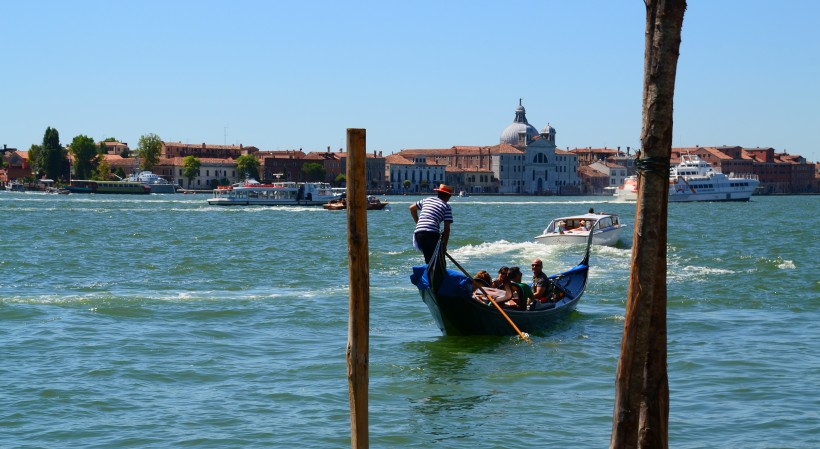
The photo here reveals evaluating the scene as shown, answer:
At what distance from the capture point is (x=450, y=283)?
12.1 meters

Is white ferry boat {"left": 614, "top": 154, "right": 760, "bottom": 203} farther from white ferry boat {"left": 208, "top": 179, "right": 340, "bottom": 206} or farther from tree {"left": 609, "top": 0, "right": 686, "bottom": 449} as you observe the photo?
tree {"left": 609, "top": 0, "right": 686, "bottom": 449}

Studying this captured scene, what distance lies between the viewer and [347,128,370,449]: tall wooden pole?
5.60 meters

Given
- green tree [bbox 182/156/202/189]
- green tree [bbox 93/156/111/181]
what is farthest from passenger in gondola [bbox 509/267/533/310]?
green tree [bbox 182/156/202/189]

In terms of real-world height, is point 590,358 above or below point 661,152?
below

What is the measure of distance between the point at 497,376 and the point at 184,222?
40.4 m

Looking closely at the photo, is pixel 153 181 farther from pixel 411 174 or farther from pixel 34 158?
pixel 411 174

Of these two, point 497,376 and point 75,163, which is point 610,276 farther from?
point 75,163

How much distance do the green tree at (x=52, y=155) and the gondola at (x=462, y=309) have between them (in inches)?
4334

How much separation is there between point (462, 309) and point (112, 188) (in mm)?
107811

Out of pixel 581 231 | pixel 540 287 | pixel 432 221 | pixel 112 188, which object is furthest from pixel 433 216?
pixel 112 188

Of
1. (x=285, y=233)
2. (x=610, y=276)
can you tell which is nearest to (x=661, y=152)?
(x=610, y=276)

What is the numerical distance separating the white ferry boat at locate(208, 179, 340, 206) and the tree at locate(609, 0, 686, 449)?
70661mm

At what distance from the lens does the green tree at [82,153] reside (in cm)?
12669

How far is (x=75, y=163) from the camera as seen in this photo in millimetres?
127812
